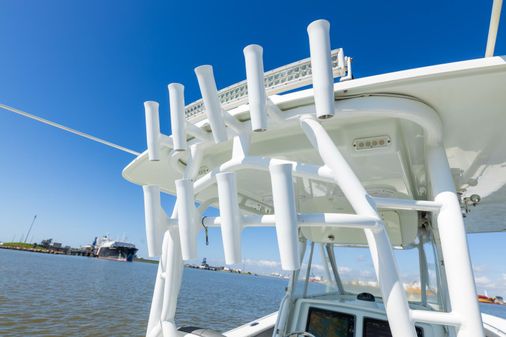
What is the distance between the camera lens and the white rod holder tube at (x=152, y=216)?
2057mm

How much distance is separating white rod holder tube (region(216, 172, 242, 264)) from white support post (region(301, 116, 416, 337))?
676 mm

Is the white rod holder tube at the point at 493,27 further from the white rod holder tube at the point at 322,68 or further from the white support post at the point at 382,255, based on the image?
the white support post at the point at 382,255

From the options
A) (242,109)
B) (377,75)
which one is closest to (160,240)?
(242,109)

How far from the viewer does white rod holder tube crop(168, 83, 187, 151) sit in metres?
2.00

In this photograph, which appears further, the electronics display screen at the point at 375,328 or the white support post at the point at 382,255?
the electronics display screen at the point at 375,328

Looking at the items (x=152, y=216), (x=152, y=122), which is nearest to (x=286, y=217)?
(x=152, y=216)

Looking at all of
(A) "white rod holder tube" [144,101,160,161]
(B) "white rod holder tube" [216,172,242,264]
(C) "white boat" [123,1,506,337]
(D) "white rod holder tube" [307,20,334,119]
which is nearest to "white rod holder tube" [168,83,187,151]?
(C) "white boat" [123,1,506,337]

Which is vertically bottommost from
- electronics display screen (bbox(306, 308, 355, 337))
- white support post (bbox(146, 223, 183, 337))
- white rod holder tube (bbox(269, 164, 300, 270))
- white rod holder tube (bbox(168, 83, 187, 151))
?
electronics display screen (bbox(306, 308, 355, 337))

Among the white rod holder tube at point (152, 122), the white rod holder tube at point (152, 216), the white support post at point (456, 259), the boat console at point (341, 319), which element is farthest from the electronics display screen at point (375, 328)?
the white rod holder tube at point (152, 122)

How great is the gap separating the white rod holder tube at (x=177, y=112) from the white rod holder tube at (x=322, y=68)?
38.7 inches

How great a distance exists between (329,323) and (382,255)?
266 centimetres

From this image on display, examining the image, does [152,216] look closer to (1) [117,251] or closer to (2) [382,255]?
(2) [382,255]

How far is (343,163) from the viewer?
179cm

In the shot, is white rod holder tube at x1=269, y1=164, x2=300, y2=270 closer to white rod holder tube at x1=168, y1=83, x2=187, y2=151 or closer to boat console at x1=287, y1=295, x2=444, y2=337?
white rod holder tube at x1=168, y1=83, x2=187, y2=151
